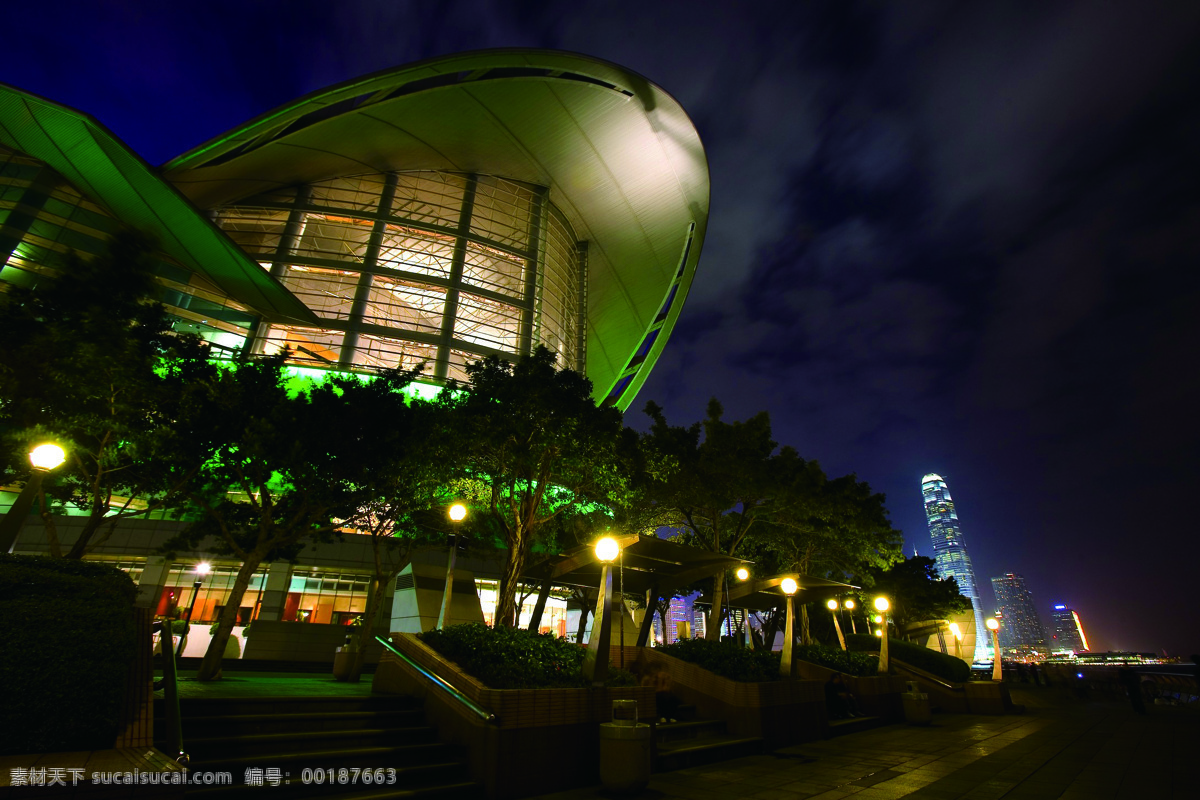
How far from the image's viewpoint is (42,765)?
4.39 metres

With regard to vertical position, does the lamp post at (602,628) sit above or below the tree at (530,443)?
below

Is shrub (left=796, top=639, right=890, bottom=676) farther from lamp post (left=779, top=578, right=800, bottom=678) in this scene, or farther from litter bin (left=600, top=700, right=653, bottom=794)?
litter bin (left=600, top=700, right=653, bottom=794)

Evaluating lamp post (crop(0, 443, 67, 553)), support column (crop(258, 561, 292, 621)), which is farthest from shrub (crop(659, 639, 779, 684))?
support column (crop(258, 561, 292, 621))

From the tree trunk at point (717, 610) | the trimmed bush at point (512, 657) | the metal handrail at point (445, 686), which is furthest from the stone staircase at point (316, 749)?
the tree trunk at point (717, 610)

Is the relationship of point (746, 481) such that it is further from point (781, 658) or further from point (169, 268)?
point (169, 268)

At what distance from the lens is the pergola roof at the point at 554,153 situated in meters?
36.3

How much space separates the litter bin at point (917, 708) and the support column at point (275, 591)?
28287 mm

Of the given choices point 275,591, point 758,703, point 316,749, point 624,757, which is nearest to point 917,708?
point 758,703

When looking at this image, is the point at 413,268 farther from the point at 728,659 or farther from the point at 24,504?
the point at 728,659

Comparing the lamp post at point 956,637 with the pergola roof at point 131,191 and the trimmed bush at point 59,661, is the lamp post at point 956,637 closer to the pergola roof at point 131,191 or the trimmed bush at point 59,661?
the trimmed bush at point 59,661

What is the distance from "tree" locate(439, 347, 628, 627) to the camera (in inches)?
519

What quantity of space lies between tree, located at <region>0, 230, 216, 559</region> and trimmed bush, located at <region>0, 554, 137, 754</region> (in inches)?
229

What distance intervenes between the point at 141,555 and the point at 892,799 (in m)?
36.3

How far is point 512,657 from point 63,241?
39.6 m
